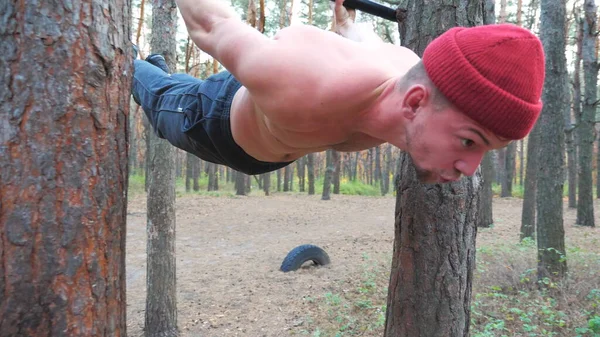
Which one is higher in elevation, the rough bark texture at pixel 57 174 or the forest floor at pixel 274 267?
→ the rough bark texture at pixel 57 174

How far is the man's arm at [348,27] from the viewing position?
2320mm

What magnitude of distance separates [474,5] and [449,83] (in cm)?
144

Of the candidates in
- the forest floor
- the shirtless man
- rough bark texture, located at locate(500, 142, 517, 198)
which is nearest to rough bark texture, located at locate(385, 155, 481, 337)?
the shirtless man

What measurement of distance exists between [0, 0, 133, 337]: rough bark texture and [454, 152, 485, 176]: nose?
121cm

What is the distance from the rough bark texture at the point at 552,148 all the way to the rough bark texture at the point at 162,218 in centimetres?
483

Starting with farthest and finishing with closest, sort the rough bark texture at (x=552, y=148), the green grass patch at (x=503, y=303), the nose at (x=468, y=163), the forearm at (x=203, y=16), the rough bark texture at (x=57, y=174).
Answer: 1. the rough bark texture at (x=552, y=148)
2. the green grass patch at (x=503, y=303)
3. the forearm at (x=203, y=16)
4. the nose at (x=468, y=163)
5. the rough bark texture at (x=57, y=174)

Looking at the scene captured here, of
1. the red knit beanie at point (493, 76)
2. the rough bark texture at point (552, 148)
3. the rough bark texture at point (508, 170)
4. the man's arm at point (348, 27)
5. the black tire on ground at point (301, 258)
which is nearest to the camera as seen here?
the red knit beanie at point (493, 76)

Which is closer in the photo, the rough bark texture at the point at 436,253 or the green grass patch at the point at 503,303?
the rough bark texture at the point at 436,253

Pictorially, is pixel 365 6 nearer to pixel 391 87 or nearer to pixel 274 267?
pixel 391 87

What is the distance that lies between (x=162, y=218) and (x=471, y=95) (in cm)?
419

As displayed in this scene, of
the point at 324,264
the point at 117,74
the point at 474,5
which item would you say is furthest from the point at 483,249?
the point at 117,74

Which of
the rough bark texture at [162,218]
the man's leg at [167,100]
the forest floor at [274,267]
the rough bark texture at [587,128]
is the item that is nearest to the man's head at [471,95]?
Result: the man's leg at [167,100]

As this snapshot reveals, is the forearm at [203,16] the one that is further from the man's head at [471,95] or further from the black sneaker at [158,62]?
the black sneaker at [158,62]

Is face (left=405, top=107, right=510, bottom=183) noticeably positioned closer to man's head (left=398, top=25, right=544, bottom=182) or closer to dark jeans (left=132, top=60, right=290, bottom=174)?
man's head (left=398, top=25, right=544, bottom=182)
